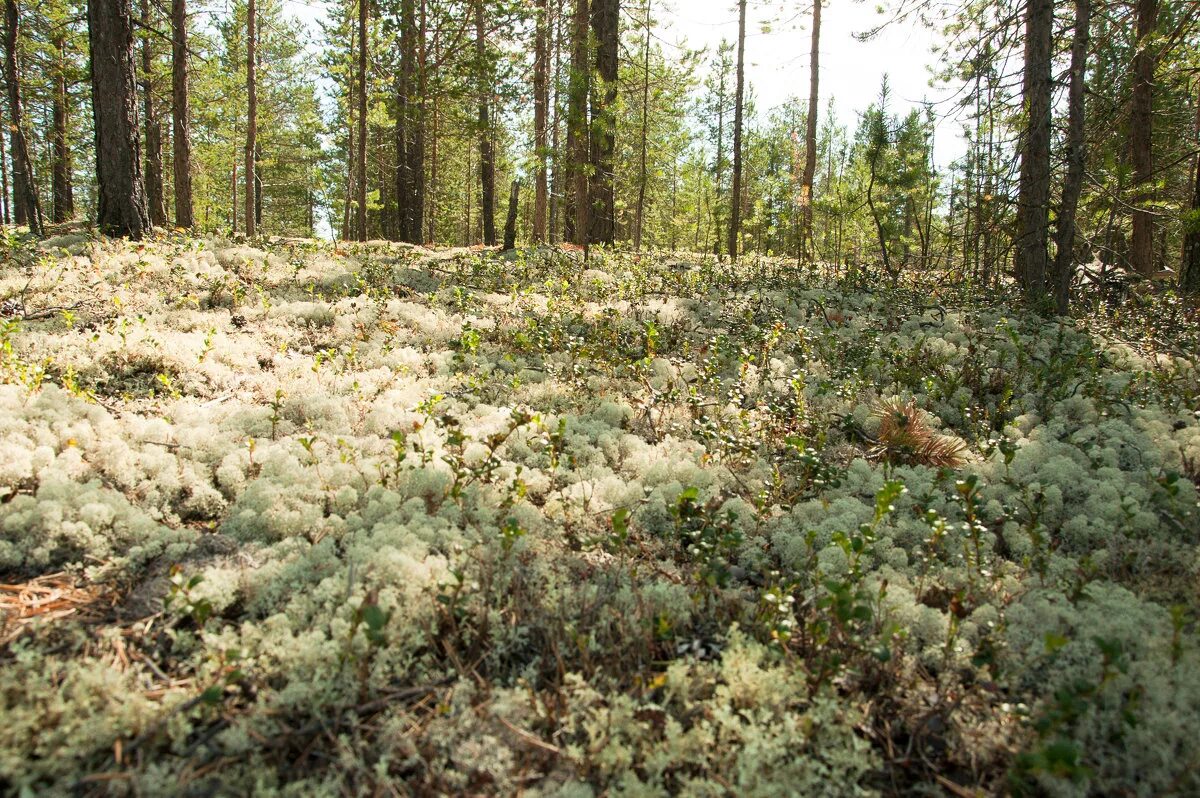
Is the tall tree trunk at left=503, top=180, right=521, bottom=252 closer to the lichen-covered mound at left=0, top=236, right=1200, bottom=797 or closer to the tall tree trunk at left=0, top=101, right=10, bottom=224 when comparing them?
the lichen-covered mound at left=0, top=236, right=1200, bottom=797

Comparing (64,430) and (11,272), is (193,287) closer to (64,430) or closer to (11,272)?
(11,272)

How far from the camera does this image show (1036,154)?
7973 millimetres

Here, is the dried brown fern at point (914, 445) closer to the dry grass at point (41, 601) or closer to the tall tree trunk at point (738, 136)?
the dry grass at point (41, 601)

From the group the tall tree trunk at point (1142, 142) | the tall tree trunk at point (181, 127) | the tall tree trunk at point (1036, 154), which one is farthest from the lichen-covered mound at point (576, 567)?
the tall tree trunk at point (181, 127)

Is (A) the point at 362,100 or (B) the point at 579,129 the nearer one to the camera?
(B) the point at 579,129

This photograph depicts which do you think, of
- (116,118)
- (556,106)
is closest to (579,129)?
(556,106)

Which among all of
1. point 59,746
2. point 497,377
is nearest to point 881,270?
point 497,377

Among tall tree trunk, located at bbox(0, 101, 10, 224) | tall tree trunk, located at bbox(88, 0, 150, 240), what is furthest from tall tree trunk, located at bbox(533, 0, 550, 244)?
tall tree trunk, located at bbox(0, 101, 10, 224)

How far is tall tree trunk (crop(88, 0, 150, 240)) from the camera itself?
8016 millimetres

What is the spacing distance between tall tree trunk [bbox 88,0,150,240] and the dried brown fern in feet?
31.7

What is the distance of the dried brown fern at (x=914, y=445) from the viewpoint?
15.0 ft

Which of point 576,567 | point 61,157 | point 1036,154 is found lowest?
point 576,567

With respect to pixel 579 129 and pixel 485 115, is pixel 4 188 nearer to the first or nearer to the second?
pixel 485 115

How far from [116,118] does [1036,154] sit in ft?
38.8
